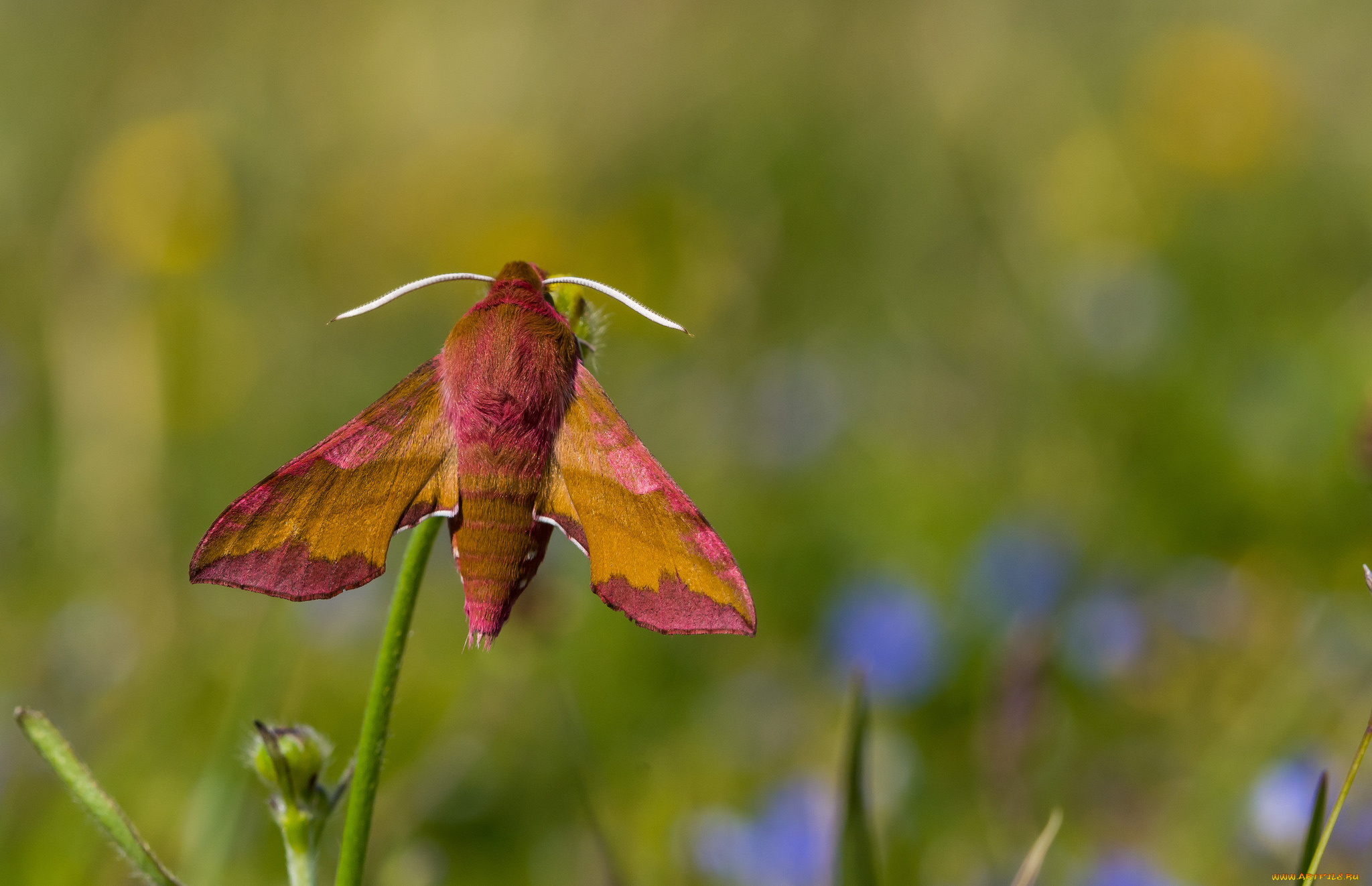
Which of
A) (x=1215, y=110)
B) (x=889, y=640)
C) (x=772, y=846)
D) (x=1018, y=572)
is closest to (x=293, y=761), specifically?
(x=772, y=846)

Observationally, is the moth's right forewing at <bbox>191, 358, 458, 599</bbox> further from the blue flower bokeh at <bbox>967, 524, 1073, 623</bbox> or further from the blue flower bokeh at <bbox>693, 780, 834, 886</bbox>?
the blue flower bokeh at <bbox>967, 524, 1073, 623</bbox>

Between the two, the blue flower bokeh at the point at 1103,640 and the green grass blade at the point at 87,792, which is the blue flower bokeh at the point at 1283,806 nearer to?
the blue flower bokeh at the point at 1103,640

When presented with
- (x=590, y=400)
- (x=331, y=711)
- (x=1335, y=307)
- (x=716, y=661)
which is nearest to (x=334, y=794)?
(x=590, y=400)

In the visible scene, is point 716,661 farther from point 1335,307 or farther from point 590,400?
point 1335,307

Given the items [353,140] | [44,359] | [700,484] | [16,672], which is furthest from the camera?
[353,140]

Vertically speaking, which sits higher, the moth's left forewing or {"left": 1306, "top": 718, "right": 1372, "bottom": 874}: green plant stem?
the moth's left forewing

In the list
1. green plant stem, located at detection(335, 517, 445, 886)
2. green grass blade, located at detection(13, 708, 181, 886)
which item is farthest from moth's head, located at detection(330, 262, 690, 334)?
green grass blade, located at detection(13, 708, 181, 886)

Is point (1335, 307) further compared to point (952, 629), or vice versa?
point (1335, 307)
